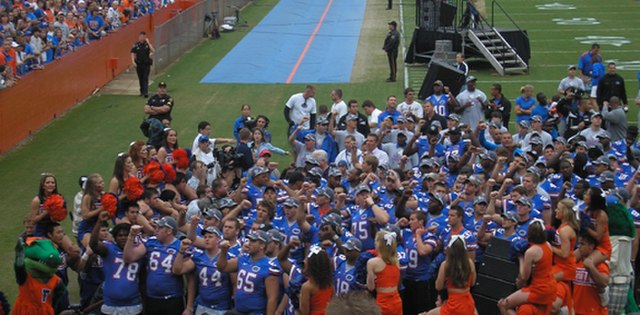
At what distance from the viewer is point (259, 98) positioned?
24.5 meters

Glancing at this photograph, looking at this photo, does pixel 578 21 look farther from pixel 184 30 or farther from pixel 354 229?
pixel 354 229

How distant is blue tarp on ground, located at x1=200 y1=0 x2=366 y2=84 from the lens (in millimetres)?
27500

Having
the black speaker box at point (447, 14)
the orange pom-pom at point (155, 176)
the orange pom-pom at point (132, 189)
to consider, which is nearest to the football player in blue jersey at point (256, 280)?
the orange pom-pom at point (132, 189)

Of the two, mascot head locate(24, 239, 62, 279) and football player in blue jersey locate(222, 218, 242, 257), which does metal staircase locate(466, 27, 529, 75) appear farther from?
mascot head locate(24, 239, 62, 279)

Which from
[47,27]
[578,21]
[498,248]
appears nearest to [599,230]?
[498,248]

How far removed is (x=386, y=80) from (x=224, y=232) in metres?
16.7

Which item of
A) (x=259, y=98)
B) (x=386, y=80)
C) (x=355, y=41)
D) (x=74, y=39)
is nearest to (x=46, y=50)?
(x=74, y=39)

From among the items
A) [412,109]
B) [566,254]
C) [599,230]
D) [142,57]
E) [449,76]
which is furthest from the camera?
[142,57]

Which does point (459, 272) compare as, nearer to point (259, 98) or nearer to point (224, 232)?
point (224, 232)

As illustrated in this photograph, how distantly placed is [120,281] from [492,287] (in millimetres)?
3769

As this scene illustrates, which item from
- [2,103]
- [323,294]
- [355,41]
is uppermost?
[323,294]

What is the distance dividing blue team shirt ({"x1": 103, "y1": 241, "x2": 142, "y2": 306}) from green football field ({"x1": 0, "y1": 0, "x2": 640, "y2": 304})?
8.06ft

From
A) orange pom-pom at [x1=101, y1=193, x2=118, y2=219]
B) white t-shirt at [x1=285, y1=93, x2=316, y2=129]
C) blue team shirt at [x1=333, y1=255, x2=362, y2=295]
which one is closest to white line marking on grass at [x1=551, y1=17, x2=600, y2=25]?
white t-shirt at [x1=285, y1=93, x2=316, y2=129]

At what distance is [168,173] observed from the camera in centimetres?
1276
